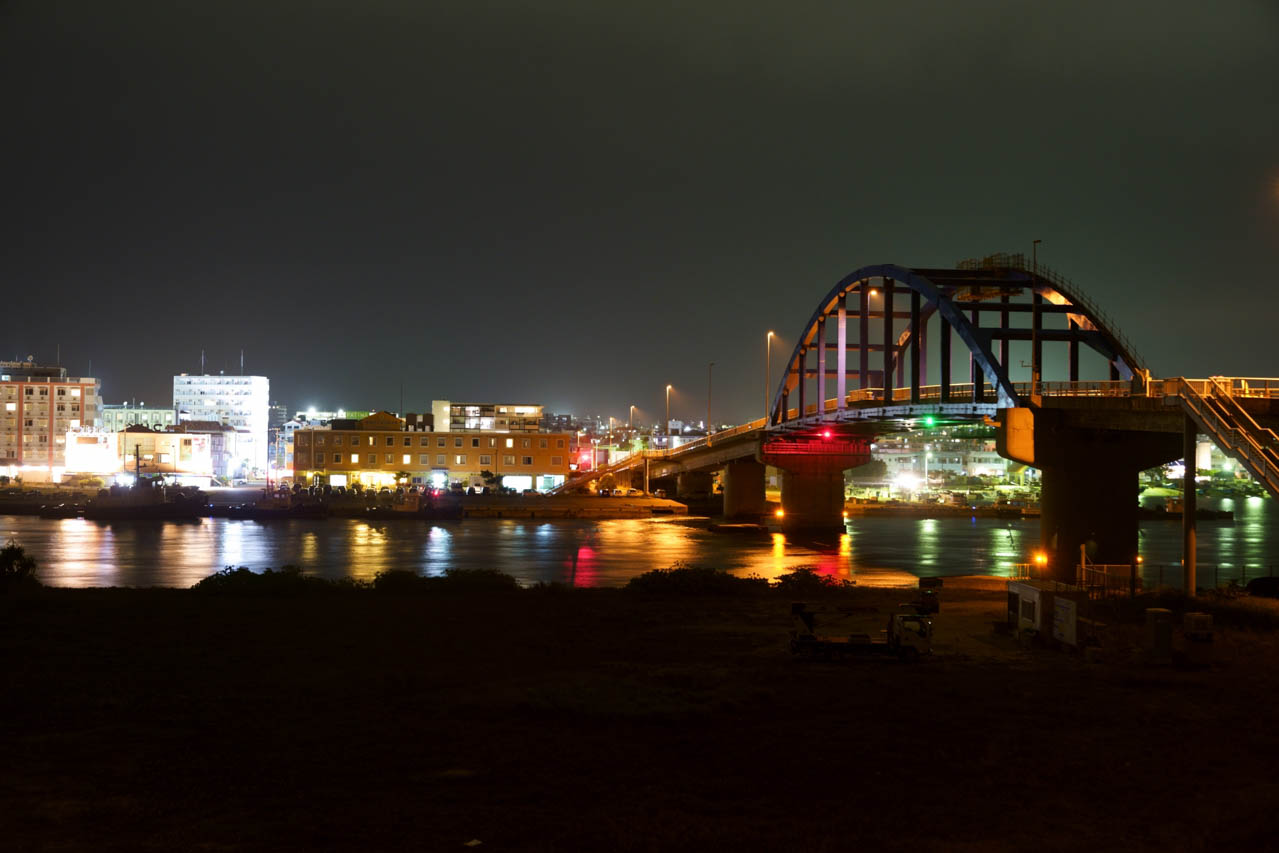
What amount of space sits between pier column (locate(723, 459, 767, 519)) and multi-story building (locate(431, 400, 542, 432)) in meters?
47.5

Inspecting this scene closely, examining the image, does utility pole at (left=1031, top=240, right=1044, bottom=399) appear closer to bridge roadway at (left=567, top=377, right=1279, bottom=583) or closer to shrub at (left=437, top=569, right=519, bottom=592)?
bridge roadway at (left=567, top=377, right=1279, bottom=583)

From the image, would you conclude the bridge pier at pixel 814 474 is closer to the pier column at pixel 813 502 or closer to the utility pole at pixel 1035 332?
the pier column at pixel 813 502

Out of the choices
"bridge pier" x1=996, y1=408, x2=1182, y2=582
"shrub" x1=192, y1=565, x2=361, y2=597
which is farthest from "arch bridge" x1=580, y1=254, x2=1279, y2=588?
"shrub" x1=192, y1=565, x2=361, y2=597

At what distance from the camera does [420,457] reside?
111 metres

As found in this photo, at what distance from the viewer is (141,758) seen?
1103cm

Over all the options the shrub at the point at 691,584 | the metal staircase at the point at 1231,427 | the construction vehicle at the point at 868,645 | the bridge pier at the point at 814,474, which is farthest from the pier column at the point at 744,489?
the construction vehicle at the point at 868,645

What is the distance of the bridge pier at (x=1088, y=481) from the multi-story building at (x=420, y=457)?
75.1m

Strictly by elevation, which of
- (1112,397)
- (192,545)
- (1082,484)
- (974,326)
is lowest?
(192,545)

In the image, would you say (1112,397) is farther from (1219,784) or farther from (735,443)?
(735,443)

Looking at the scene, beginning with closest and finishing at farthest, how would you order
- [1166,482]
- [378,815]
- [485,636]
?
1. [378,815]
2. [485,636]
3. [1166,482]

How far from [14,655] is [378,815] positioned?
1043cm

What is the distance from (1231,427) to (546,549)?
132 feet

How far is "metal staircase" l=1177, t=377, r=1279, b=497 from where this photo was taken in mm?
25578

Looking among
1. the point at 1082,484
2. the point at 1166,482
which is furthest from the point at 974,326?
the point at 1166,482
